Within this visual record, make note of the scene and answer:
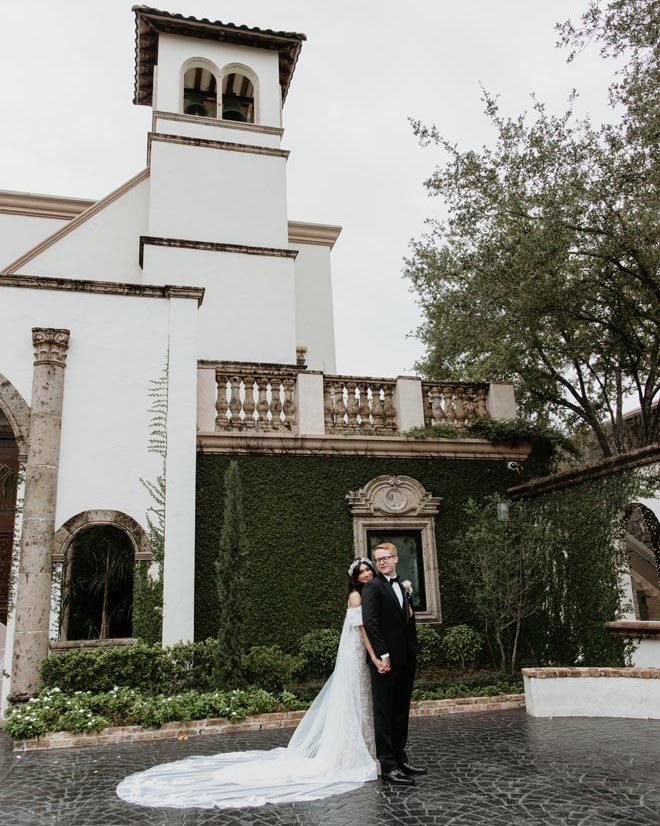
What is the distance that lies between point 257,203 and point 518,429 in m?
9.04

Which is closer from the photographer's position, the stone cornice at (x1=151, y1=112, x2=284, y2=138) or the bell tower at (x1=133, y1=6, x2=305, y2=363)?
the bell tower at (x1=133, y1=6, x2=305, y2=363)

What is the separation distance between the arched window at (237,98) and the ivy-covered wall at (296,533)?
11.4 meters

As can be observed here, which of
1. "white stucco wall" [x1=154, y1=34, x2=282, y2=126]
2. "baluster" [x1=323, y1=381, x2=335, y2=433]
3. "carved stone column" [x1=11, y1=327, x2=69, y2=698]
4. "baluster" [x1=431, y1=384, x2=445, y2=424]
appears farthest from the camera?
"white stucco wall" [x1=154, y1=34, x2=282, y2=126]

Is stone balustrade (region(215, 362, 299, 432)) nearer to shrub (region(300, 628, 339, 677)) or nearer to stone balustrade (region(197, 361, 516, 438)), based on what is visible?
stone balustrade (region(197, 361, 516, 438))

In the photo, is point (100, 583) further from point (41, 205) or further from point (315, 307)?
point (41, 205)

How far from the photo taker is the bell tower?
16.2 meters

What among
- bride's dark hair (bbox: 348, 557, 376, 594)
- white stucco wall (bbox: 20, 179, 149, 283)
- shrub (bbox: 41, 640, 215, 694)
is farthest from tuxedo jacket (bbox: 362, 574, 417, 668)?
white stucco wall (bbox: 20, 179, 149, 283)

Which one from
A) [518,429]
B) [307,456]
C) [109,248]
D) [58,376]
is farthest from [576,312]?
[109,248]

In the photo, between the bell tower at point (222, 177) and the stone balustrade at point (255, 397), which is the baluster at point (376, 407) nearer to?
the stone balustrade at point (255, 397)

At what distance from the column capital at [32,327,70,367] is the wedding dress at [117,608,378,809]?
22.6ft

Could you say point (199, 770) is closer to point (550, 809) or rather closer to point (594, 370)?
point (550, 809)

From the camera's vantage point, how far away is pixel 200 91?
19.2 meters

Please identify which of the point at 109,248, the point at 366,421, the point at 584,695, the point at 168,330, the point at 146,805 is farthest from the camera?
the point at 109,248

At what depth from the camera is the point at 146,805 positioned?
18.1 ft
